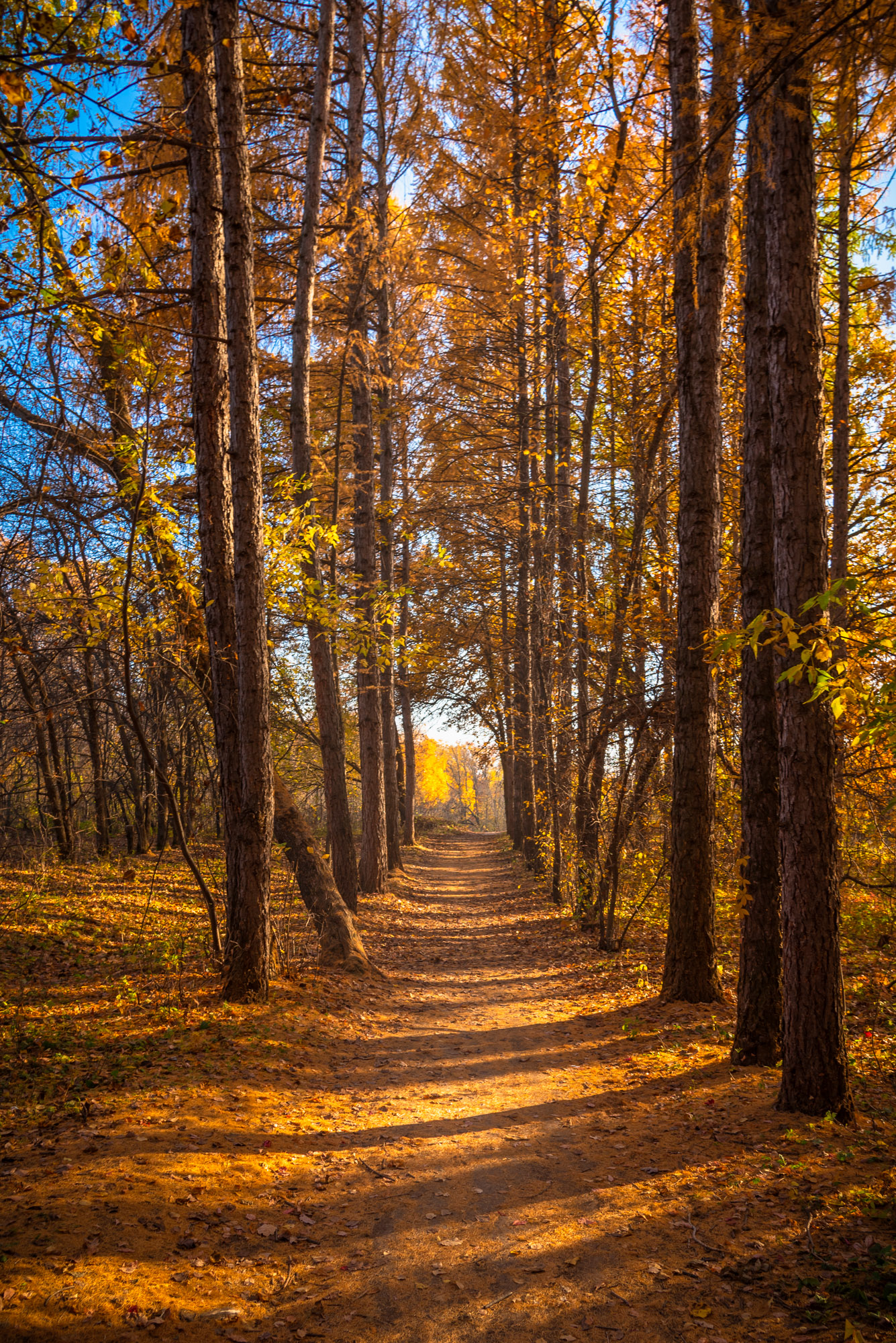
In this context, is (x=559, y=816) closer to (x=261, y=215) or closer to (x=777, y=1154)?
(x=777, y=1154)

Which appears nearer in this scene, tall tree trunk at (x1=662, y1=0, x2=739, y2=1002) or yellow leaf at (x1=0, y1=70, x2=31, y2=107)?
yellow leaf at (x1=0, y1=70, x2=31, y2=107)

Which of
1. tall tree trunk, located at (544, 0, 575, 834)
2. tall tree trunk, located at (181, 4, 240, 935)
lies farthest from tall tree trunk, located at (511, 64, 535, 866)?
tall tree trunk, located at (181, 4, 240, 935)

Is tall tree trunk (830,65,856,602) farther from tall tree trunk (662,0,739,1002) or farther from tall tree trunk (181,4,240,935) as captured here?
tall tree trunk (181,4,240,935)

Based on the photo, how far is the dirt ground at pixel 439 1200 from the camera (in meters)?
2.91

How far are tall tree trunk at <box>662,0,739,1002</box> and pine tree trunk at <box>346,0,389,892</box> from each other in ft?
15.2

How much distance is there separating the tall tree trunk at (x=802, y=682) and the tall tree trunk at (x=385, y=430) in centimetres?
639

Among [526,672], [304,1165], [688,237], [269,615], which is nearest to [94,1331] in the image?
[304,1165]

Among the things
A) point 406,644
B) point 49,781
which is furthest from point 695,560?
point 49,781

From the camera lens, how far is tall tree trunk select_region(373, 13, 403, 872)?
11625 millimetres

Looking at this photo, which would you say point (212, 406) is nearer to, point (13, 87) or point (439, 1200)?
point (13, 87)

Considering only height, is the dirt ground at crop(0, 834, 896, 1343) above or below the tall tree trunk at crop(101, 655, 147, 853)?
below

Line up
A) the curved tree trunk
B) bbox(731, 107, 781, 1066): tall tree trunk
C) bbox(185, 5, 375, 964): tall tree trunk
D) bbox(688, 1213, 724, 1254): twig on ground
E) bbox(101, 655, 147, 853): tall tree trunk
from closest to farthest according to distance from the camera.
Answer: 1. bbox(688, 1213, 724, 1254): twig on ground
2. bbox(731, 107, 781, 1066): tall tree trunk
3. bbox(185, 5, 375, 964): tall tree trunk
4. the curved tree trunk
5. bbox(101, 655, 147, 853): tall tree trunk

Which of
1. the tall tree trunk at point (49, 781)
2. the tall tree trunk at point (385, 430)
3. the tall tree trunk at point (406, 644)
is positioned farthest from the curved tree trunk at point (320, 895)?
the tall tree trunk at point (49, 781)

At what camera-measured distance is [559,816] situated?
12.9m
